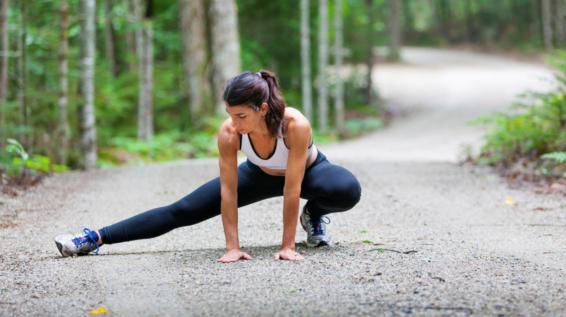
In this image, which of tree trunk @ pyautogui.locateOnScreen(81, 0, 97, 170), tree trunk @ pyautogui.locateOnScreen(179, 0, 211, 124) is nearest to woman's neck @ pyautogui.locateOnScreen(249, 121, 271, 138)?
tree trunk @ pyautogui.locateOnScreen(81, 0, 97, 170)

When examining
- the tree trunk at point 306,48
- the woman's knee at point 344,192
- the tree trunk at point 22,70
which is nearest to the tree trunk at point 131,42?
the tree trunk at point 306,48

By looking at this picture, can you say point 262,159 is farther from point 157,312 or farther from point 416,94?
point 416,94

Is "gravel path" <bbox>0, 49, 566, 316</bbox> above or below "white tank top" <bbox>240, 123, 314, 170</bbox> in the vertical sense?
below

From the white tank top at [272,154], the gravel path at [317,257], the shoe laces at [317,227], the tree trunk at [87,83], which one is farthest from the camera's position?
the tree trunk at [87,83]

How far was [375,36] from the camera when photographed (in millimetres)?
33656

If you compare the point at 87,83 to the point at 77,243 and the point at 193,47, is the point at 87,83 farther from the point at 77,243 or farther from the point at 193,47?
the point at 193,47

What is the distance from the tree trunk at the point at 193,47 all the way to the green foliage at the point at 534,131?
1154 cm

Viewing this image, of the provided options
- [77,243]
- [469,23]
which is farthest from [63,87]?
[469,23]

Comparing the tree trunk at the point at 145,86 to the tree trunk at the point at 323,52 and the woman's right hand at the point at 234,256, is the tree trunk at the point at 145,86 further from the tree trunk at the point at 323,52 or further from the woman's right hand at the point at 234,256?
the woman's right hand at the point at 234,256

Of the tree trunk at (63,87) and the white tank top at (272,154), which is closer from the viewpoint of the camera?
the white tank top at (272,154)

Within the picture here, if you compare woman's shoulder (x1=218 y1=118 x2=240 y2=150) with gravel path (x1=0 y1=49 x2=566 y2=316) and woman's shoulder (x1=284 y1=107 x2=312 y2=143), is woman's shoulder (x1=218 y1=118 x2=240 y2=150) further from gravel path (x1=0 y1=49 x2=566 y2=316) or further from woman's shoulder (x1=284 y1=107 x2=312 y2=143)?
gravel path (x1=0 y1=49 x2=566 y2=316)

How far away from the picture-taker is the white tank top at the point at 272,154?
521cm

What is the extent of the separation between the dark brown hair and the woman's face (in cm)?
2

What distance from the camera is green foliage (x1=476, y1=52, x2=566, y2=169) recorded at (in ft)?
36.2
